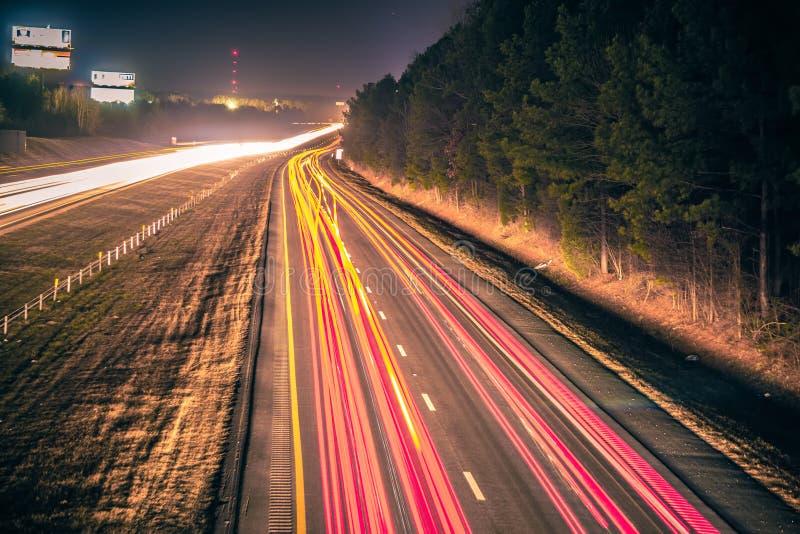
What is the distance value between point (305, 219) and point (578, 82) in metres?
23.9

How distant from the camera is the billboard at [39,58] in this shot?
7644 cm

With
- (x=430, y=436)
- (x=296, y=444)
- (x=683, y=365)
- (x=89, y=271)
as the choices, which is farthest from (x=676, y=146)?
(x=89, y=271)

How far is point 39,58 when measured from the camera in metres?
77.1

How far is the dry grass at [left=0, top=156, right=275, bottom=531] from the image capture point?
1097 centimetres

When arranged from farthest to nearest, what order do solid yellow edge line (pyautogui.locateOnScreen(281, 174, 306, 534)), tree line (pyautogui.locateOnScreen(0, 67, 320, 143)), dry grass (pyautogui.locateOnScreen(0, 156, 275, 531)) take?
tree line (pyautogui.locateOnScreen(0, 67, 320, 143))
dry grass (pyautogui.locateOnScreen(0, 156, 275, 531))
solid yellow edge line (pyautogui.locateOnScreen(281, 174, 306, 534))

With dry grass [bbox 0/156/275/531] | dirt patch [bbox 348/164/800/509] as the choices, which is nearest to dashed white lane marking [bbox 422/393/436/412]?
dry grass [bbox 0/156/275/531]

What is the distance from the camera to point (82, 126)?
112375 millimetres

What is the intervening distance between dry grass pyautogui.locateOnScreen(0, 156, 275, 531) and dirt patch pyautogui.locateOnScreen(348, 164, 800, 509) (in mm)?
11713

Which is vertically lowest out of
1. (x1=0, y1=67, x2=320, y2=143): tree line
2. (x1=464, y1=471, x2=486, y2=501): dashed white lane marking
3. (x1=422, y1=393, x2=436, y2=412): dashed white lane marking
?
(x1=464, y1=471, x2=486, y2=501): dashed white lane marking

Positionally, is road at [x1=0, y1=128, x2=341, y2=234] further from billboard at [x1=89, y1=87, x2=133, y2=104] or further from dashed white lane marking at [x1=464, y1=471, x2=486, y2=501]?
dashed white lane marking at [x1=464, y1=471, x2=486, y2=501]

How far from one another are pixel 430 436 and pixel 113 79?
10535cm

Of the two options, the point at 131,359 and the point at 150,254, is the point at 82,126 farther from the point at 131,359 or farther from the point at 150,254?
the point at 131,359

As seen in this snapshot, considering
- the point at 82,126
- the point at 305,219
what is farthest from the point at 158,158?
the point at 305,219

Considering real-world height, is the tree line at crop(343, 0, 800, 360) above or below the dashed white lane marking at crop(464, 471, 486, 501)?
above
